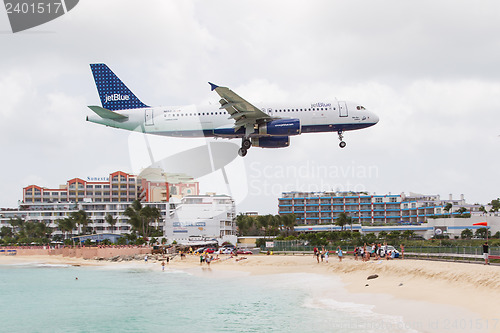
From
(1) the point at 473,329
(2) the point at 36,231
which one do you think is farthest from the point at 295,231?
(1) the point at 473,329

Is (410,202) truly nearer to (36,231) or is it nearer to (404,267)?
(36,231)

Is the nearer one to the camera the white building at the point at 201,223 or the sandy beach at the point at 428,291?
the sandy beach at the point at 428,291

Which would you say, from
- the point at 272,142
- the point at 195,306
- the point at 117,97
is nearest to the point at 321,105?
the point at 272,142

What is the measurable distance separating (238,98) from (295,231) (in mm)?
110728

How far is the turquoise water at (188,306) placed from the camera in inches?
1325

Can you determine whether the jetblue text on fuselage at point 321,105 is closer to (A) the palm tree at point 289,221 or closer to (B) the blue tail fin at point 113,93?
(B) the blue tail fin at point 113,93

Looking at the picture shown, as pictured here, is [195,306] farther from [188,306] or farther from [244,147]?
[244,147]

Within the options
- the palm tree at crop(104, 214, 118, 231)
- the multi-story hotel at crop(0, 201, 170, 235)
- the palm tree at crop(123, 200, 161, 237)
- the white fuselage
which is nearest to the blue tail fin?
the white fuselage

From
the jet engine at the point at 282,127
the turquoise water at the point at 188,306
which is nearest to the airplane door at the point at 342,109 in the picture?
the jet engine at the point at 282,127

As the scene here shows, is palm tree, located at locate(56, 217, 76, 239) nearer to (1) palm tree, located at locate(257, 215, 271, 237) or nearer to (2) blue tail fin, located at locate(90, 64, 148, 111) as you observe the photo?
(1) palm tree, located at locate(257, 215, 271, 237)

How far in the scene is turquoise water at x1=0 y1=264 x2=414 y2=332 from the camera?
33656 mm

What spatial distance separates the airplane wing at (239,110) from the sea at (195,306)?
1479 cm

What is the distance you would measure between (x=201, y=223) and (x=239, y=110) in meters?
75.1

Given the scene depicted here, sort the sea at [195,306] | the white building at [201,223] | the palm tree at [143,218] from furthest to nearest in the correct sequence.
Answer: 1. the palm tree at [143,218]
2. the white building at [201,223]
3. the sea at [195,306]
